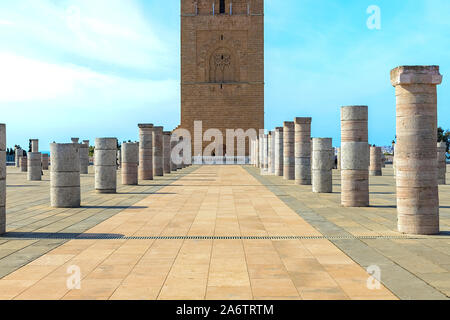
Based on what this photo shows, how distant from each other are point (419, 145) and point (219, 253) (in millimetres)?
3385

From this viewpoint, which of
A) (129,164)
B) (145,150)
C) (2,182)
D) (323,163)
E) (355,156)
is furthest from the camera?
(145,150)

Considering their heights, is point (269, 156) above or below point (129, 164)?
above

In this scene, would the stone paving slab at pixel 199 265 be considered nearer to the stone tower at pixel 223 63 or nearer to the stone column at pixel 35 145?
the stone column at pixel 35 145

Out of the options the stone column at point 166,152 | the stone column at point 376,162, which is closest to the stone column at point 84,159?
the stone column at point 166,152

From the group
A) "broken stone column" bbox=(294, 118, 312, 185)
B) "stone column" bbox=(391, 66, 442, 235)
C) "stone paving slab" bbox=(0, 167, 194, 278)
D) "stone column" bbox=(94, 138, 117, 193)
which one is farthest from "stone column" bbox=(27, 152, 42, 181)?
"stone column" bbox=(391, 66, 442, 235)

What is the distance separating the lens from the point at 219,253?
5570mm

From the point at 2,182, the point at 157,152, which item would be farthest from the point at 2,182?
the point at 157,152

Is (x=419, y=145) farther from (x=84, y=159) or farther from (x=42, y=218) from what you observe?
(x=84, y=159)

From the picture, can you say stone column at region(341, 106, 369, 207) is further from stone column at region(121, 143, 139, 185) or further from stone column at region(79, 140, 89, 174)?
stone column at region(79, 140, 89, 174)

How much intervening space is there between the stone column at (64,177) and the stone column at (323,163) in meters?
6.16

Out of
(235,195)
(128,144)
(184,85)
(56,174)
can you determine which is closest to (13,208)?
(56,174)

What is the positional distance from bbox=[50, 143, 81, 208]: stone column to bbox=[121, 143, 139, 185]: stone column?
213 inches
